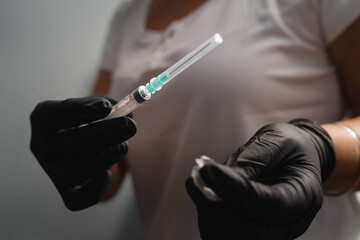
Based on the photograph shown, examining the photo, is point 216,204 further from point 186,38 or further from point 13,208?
point 13,208

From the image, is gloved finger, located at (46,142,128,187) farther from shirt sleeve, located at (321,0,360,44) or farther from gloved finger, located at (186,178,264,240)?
shirt sleeve, located at (321,0,360,44)

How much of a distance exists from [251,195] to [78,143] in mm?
239

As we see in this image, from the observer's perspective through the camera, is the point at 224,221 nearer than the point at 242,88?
Yes

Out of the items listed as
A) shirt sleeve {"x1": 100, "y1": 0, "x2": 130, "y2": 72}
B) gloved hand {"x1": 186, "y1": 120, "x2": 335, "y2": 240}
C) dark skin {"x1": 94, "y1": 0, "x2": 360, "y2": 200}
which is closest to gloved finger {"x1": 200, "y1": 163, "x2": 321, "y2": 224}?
gloved hand {"x1": 186, "y1": 120, "x2": 335, "y2": 240}

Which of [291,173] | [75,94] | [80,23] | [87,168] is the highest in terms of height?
[80,23]

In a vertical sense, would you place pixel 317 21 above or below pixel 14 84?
below

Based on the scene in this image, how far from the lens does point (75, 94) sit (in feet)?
2.14

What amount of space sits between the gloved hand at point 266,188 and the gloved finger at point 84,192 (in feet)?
0.67

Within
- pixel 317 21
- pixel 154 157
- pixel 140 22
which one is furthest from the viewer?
pixel 140 22

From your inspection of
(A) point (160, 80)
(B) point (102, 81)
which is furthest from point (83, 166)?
(B) point (102, 81)

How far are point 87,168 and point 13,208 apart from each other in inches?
9.3

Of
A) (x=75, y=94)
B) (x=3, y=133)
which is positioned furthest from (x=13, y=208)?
(x=75, y=94)

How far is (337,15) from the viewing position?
361mm

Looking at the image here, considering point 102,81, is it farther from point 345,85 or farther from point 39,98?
point 345,85
